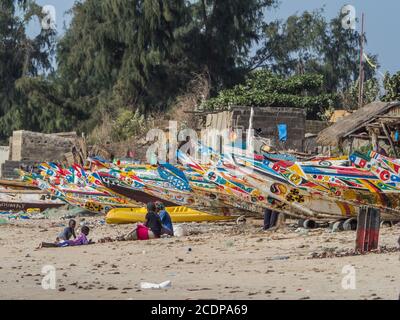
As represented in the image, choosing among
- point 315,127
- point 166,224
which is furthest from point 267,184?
point 315,127

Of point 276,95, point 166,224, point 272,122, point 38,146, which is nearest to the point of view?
point 166,224

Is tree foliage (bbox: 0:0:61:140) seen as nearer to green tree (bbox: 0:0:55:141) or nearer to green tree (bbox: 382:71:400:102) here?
green tree (bbox: 0:0:55:141)

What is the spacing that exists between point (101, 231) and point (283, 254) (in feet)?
26.2

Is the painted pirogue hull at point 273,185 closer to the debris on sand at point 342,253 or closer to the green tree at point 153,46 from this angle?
the debris on sand at point 342,253

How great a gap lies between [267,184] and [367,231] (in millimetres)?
5627

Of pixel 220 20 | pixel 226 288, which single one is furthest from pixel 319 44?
pixel 226 288

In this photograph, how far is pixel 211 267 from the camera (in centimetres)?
1333

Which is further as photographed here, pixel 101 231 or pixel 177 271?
pixel 101 231

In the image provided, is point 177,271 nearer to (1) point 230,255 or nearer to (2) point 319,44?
(1) point 230,255

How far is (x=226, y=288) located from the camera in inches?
434

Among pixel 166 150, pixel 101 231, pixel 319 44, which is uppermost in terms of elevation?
pixel 319 44

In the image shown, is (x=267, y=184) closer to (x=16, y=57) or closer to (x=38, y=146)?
(x=38, y=146)
